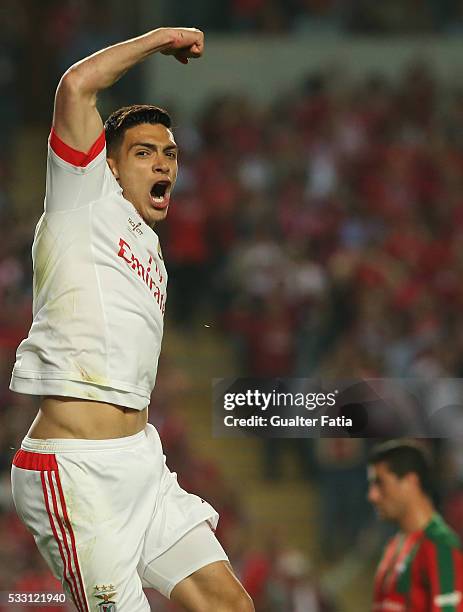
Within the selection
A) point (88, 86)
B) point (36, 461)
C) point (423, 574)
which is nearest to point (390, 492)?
point (423, 574)

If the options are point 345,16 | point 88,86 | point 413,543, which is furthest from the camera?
point 345,16

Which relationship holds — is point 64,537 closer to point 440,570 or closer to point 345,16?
point 440,570

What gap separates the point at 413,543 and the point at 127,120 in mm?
1733

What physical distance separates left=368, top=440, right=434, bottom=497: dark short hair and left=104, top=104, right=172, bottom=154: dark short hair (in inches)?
57.5

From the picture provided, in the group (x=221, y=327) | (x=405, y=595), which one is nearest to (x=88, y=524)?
(x=405, y=595)

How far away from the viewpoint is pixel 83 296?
3457 mm

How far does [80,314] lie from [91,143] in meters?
0.44

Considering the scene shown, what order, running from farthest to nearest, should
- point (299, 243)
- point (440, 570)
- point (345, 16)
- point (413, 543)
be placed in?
point (345, 16) < point (299, 243) < point (413, 543) < point (440, 570)

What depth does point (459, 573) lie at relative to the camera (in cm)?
423

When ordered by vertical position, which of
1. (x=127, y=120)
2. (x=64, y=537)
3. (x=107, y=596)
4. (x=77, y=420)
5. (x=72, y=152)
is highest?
(x=127, y=120)

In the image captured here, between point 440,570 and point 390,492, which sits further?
point 390,492

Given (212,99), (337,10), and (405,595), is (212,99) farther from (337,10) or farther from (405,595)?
(405,595)

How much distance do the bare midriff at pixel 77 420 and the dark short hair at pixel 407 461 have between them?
1312mm

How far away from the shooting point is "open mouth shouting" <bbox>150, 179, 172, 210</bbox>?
3.72 m
